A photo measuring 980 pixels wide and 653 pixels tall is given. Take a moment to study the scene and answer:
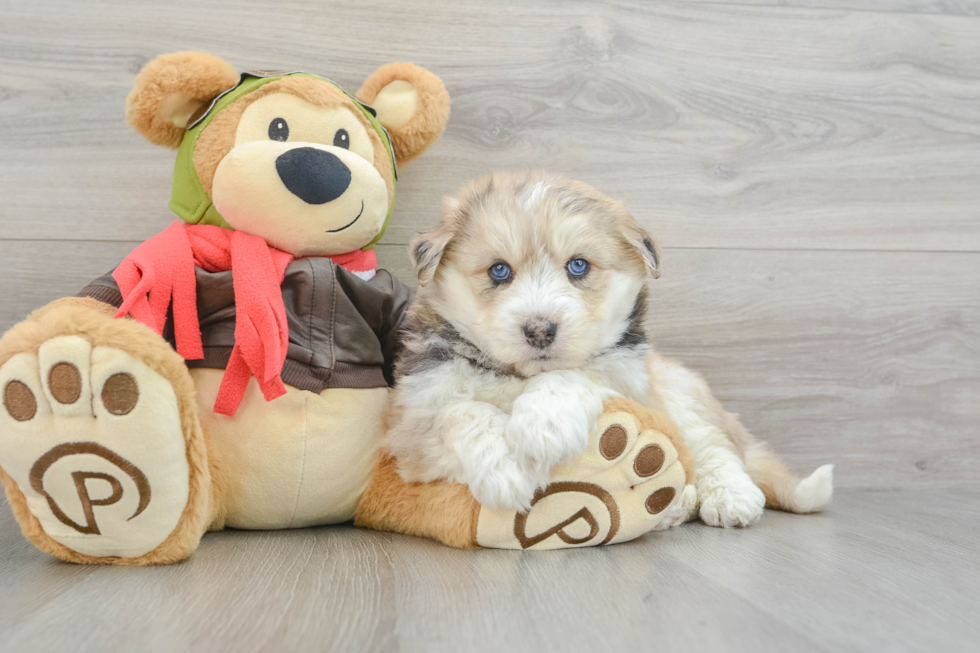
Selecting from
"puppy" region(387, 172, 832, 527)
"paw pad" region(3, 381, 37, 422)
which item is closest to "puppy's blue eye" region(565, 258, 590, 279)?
"puppy" region(387, 172, 832, 527)

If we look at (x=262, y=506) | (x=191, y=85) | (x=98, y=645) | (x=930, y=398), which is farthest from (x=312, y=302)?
(x=930, y=398)

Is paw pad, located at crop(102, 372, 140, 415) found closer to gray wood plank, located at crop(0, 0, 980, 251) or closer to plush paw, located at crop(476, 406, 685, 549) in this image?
plush paw, located at crop(476, 406, 685, 549)

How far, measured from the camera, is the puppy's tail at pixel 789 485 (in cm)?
181

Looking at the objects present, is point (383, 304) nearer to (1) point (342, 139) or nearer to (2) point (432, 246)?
(2) point (432, 246)

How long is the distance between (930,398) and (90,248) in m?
2.72

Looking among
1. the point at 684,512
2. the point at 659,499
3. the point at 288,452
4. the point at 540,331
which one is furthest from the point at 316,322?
the point at 684,512

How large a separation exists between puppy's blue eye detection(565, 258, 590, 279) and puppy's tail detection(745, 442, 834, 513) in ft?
2.62

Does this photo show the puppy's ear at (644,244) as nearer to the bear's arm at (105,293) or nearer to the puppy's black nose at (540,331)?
the puppy's black nose at (540,331)

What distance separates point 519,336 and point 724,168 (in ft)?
4.24

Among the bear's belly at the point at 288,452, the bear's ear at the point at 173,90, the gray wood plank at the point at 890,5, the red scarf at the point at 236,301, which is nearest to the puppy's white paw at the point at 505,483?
the bear's belly at the point at 288,452

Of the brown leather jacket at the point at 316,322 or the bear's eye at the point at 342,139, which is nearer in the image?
the brown leather jacket at the point at 316,322

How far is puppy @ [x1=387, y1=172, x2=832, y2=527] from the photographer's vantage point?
1330 mm

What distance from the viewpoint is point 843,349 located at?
237cm

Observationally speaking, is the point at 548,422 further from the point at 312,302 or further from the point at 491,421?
the point at 312,302
